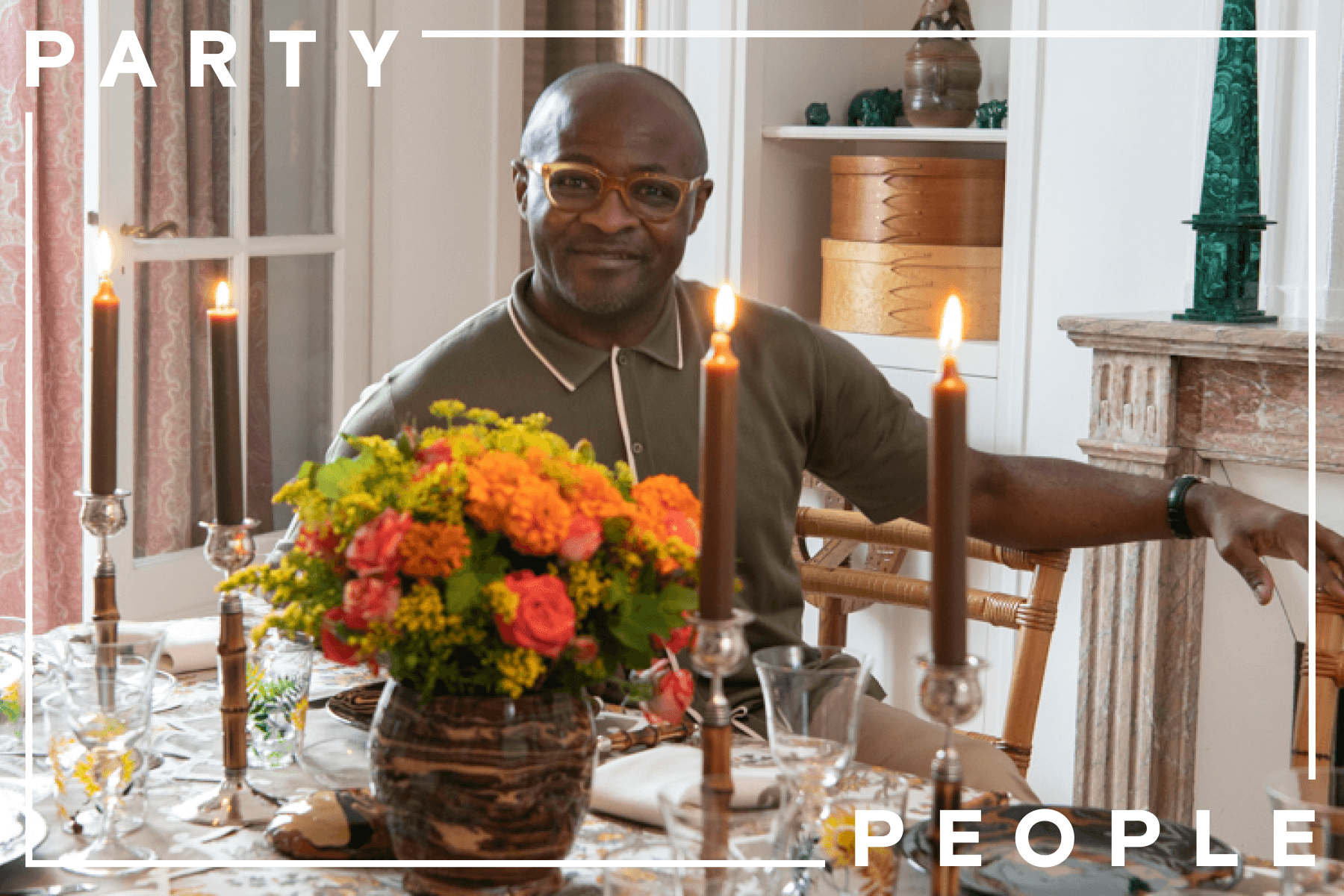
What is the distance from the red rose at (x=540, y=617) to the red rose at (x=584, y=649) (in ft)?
0.07

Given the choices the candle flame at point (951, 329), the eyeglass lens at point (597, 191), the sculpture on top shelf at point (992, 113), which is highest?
the sculpture on top shelf at point (992, 113)

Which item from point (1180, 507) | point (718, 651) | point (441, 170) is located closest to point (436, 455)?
point (718, 651)

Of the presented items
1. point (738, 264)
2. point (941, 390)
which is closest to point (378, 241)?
point (738, 264)

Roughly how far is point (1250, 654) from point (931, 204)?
98cm

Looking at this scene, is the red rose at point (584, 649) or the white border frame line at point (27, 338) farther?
the white border frame line at point (27, 338)

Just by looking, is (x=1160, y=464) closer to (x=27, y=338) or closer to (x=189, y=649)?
(x=189, y=649)

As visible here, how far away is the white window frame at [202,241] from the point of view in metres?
2.71

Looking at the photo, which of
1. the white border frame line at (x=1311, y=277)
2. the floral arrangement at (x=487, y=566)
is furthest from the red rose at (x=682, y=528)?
the white border frame line at (x=1311, y=277)

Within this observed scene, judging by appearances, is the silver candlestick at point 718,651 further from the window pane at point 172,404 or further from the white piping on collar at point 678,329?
the window pane at point 172,404

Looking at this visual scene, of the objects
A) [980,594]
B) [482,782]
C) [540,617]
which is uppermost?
[540,617]

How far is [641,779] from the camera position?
1.11 meters

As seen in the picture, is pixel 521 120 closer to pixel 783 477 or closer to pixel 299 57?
pixel 299 57

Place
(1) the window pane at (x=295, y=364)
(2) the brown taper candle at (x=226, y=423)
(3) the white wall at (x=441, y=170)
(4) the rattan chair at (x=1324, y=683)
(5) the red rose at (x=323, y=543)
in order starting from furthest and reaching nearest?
(3) the white wall at (x=441, y=170) → (1) the window pane at (x=295, y=364) → (4) the rattan chair at (x=1324, y=683) → (2) the brown taper candle at (x=226, y=423) → (5) the red rose at (x=323, y=543)

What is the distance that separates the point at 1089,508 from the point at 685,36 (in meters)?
1.70
